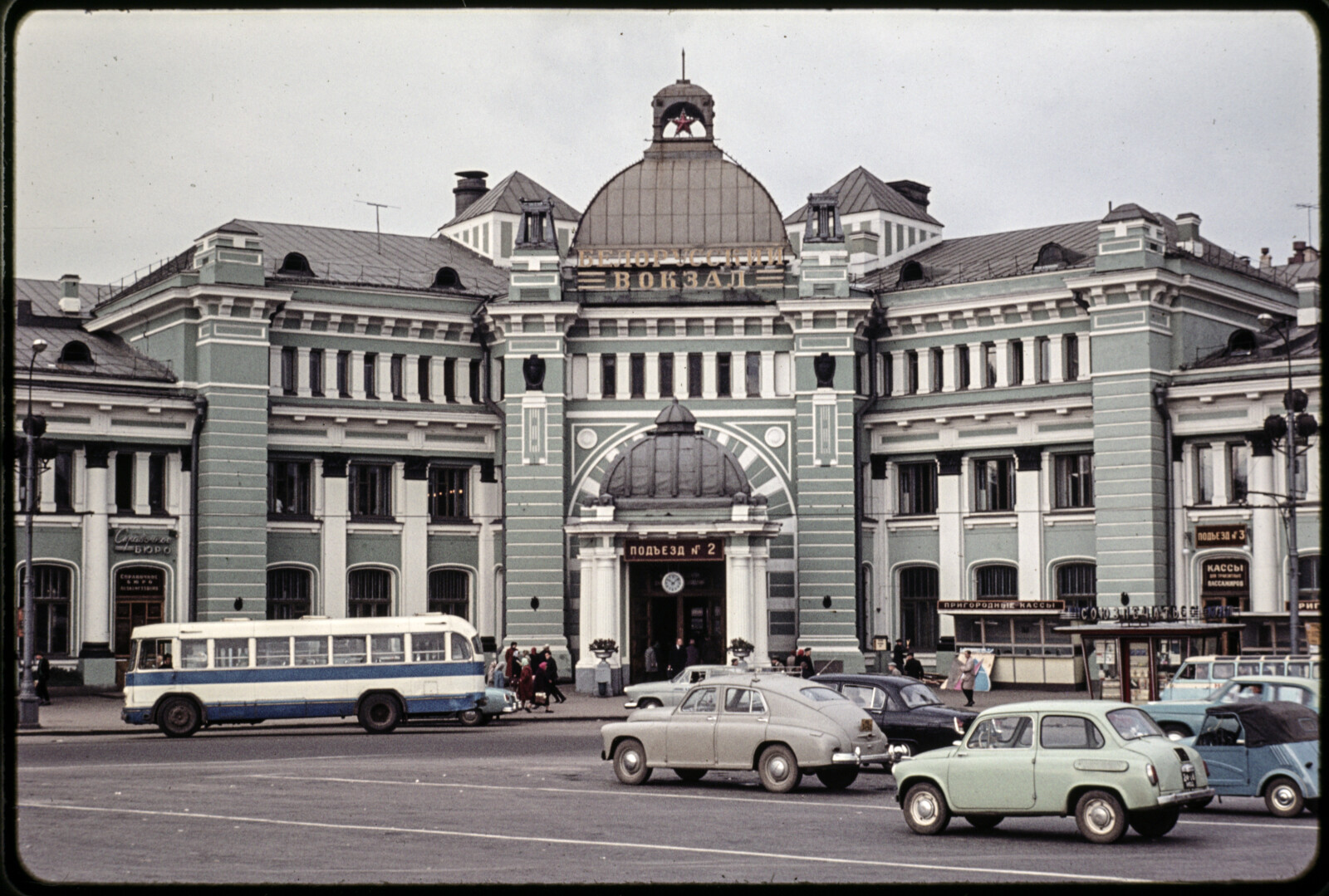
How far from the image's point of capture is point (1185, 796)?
21984 mm

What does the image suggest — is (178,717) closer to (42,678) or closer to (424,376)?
(42,678)

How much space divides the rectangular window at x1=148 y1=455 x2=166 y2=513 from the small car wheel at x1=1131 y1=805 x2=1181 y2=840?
42.9m

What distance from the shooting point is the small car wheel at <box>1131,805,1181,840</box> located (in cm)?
2161

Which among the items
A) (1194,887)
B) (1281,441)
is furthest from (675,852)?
(1281,441)

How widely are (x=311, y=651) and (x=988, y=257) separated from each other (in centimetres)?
3240

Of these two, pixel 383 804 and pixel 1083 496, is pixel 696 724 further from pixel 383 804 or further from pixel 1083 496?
pixel 1083 496

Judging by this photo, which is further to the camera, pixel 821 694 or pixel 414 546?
pixel 414 546

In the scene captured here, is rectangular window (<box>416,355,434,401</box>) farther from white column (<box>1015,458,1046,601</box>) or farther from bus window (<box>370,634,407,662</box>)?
bus window (<box>370,634,407,662</box>)

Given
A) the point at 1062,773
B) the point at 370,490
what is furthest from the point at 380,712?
the point at 1062,773

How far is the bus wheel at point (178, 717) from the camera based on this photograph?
42.8m

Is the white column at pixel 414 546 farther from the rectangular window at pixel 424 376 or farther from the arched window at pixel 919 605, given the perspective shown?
the arched window at pixel 919 605

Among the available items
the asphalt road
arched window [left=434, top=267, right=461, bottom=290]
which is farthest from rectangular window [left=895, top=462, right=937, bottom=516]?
the asphalt road

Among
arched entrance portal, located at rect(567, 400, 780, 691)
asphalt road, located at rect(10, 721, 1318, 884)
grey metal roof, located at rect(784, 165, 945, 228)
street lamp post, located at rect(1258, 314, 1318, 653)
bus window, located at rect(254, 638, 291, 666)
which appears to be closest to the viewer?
asphalt road, located at rect(10, 721, 1318, 884)

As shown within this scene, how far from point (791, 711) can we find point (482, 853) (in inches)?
346
